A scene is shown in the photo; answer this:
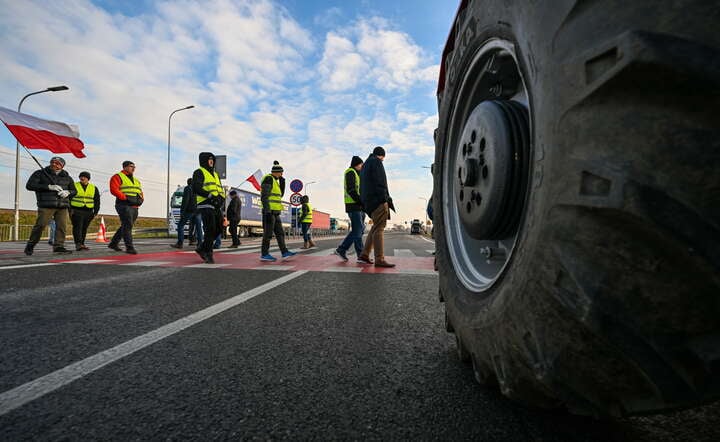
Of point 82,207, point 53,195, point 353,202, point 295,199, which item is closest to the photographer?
point 353,202

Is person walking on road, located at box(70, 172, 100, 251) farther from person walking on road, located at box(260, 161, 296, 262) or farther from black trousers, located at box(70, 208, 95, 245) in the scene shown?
person walking on road, located at box(260, 161, 296, 262)

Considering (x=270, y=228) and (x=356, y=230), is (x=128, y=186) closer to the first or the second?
(x=270, y=228)

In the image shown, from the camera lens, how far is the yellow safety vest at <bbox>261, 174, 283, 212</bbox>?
6.78 meters

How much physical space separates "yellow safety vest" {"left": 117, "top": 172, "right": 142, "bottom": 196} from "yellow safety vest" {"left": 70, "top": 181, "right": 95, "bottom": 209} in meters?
1.34

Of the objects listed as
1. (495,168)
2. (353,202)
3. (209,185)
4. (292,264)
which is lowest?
(292,264)

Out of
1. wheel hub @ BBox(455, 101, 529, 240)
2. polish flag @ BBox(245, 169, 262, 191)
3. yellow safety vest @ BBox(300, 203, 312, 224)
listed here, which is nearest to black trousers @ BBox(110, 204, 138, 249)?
yellow safety vest @ BBox(300, 203, 312, 224)

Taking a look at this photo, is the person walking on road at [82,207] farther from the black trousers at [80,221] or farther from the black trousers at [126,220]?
the black trousers at [126,220]

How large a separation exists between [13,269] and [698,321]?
6.18 meters

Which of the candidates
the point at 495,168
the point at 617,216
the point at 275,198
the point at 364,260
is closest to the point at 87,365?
the point at 495,168

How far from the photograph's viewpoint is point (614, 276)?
636mm

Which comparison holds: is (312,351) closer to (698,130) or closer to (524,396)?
(524,396)

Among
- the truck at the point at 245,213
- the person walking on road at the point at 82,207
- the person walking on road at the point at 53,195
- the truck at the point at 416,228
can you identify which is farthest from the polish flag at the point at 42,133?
the truck at the point at 416,228

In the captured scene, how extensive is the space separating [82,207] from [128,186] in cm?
155

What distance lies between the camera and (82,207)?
7.98 meters
